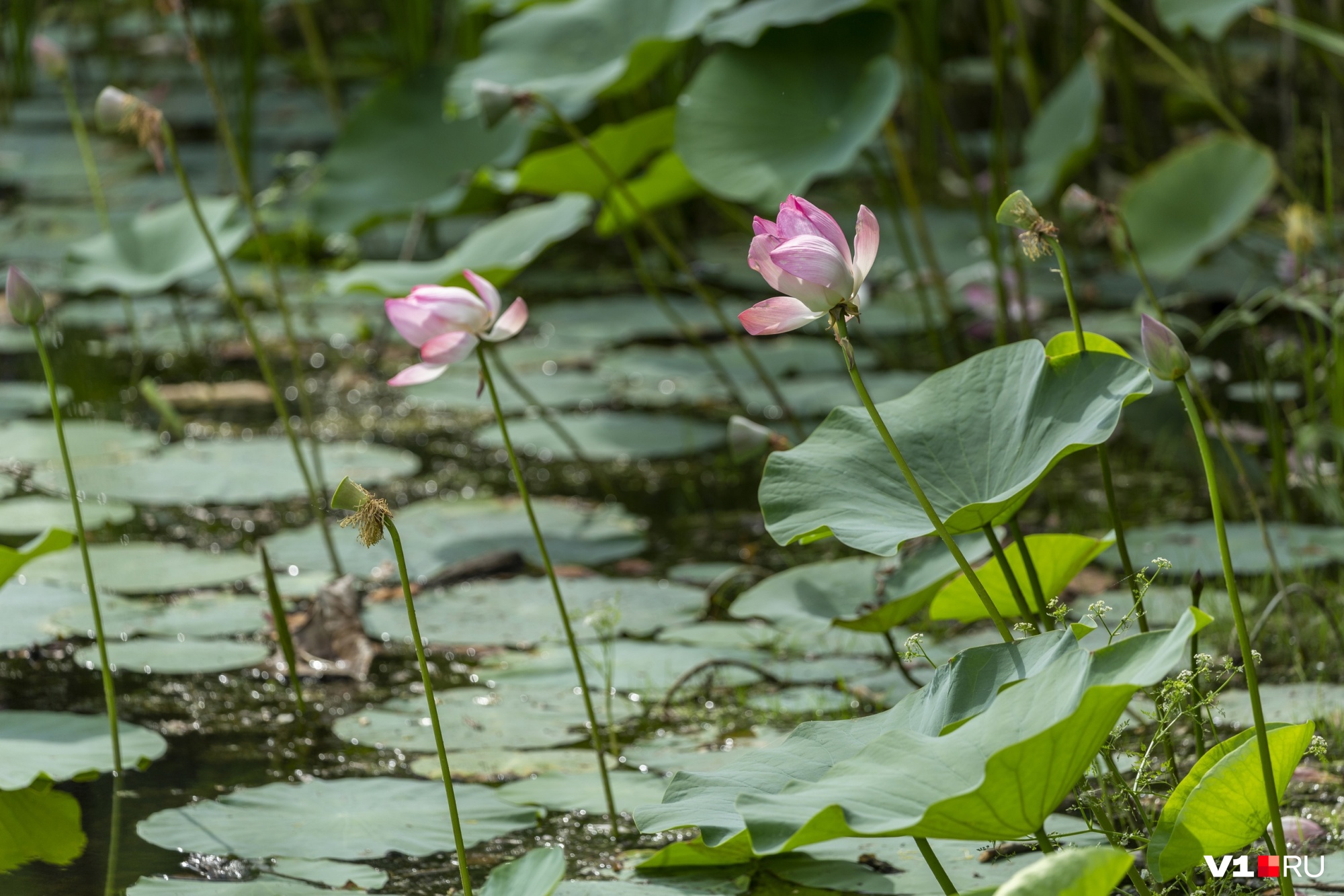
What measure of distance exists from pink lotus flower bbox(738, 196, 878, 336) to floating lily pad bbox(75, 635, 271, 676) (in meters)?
0.85

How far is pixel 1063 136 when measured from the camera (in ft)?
9.94

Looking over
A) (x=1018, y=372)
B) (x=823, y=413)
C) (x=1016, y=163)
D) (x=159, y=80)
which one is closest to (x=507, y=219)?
(x=823, y=413)

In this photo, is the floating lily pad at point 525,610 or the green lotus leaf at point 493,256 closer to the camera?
the floating lily pad at point 525,610

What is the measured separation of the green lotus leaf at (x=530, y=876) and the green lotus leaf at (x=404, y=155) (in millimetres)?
2168

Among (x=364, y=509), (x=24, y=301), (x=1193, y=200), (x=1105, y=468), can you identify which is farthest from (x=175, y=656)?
(x=1193, y=200)

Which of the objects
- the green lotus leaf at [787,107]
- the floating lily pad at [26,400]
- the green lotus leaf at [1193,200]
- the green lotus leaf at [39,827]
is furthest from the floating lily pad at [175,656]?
the green lotus leaf at [1193,200]

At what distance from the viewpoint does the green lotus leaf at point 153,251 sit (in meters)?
2.53

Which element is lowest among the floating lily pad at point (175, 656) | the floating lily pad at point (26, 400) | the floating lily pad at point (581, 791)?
the floating lily pad at point (26, 400)

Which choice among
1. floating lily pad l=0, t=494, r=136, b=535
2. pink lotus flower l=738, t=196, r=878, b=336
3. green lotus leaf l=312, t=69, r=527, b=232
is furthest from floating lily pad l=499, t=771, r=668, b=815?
green lotus leaf l=312, t=69, r=527, b=232

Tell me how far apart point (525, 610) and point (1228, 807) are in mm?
1006

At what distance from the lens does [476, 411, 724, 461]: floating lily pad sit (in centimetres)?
222

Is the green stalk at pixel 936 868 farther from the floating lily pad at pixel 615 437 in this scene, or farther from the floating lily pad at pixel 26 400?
the floating lily pad at pixel 26 400

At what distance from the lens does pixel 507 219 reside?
2.43 metres

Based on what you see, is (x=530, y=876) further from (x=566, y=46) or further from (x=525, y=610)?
(x=566, y=46)
